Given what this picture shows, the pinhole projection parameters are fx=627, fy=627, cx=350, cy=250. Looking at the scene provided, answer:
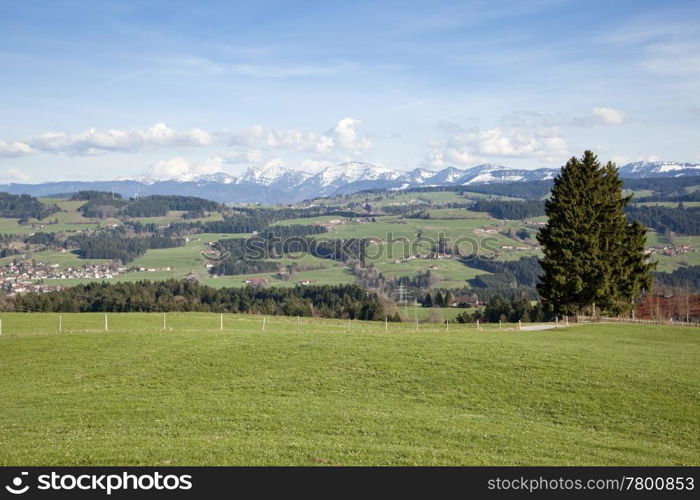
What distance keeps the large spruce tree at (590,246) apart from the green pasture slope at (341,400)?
15.0m

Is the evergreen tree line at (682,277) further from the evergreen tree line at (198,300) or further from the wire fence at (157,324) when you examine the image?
the wire fence at (157,324)

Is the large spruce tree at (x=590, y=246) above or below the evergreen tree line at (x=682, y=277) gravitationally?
above

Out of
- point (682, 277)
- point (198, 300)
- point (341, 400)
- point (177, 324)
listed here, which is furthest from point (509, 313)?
point (682, 277)

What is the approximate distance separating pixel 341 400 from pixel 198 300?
90.3m

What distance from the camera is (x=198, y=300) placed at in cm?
11125

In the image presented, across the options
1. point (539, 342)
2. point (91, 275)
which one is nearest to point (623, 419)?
point (539, 342)

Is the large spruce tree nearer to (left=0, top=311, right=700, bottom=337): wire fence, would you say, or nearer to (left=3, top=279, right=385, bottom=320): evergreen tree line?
(left=0, top=311, right=700, bottom=337): wire fence

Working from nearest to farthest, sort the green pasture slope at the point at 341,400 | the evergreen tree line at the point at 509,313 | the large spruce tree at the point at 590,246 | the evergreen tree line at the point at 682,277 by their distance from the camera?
the green pasture slope at the point at 341,400
the large spruce tree at the point at 590,246
the evergreen tree line at the point at 509,313
the evergreen tree line at the point at 682,277

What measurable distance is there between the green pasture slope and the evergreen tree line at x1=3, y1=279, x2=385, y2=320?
5954 centimetres

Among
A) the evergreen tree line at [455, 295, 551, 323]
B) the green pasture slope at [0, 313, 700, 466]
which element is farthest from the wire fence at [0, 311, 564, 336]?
the evergreen tree line at [455, 295, 551, 323]

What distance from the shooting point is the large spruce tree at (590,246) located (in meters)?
58.3

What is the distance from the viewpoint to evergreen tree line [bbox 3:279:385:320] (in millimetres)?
98250

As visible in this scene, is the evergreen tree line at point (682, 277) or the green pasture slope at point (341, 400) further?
the evergreen tree line at point (682, 277)

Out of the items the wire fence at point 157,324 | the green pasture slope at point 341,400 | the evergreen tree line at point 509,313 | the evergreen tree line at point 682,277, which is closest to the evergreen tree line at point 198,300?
the evergreen tree line at point 509,313
